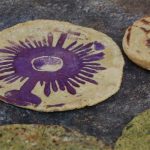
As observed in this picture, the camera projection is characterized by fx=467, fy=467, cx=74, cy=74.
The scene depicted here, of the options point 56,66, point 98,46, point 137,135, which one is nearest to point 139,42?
point 98,46

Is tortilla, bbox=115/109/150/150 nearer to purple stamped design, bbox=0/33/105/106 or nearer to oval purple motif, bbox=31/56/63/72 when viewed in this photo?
purple stamped design, bbox=0/33/105/106

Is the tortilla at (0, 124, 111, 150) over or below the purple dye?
over

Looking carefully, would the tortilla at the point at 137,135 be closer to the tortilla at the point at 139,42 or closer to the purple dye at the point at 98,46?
the tortilla at the point at 139,42

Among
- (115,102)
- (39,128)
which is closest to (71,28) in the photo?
(115,102)

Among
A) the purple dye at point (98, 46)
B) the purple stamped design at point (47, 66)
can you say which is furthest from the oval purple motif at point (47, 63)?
the purple dye at point (98, 46)

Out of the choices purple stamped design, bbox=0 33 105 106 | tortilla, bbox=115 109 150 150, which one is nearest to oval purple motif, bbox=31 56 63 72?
purple stamped design, bbox=0 33 105 106

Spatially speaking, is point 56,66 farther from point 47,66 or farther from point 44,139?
point 44,139
